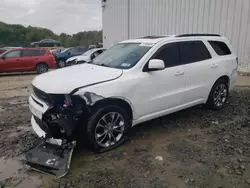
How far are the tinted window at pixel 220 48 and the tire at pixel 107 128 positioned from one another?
2811 mm

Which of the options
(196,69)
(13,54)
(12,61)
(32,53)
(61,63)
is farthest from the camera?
(61,63)

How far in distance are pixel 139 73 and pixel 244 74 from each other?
8.67m

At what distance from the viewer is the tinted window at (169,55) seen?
4438 millimetres

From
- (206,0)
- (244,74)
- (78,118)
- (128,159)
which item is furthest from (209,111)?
(206,0)

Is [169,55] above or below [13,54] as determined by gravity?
above

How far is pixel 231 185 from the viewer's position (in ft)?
9.78

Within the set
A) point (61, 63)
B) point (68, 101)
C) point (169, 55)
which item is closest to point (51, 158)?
point (68, 101)

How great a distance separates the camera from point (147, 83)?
4.08 metres

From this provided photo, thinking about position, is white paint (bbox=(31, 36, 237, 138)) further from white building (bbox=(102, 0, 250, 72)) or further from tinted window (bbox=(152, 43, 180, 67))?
white building (bbox=(102, 0, 250, 72))

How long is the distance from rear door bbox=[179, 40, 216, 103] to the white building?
6.75m

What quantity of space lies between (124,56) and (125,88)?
901 mm

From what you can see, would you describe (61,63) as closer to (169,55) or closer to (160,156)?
(169,55)

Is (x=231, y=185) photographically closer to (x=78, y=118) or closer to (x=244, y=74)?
(x=78, y=118)

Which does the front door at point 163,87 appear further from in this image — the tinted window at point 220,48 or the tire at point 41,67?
the tire at point 41,67
